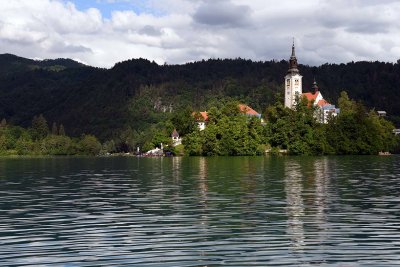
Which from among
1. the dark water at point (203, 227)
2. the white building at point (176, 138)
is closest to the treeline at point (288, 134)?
the white building at point (176, 138)

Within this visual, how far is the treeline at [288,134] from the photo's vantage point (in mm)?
168500

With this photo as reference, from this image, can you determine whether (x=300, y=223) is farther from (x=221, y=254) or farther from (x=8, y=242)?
(x=8, y=242)

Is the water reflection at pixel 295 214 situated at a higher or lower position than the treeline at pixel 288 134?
lower

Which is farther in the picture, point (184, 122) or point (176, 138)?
point (176, 138)

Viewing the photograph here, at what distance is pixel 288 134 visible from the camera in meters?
172

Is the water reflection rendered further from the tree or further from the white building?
the white building

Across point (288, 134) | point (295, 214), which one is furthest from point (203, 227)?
point (288, 134)

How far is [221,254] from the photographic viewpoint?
22.3 metres

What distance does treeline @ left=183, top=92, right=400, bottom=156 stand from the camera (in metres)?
168

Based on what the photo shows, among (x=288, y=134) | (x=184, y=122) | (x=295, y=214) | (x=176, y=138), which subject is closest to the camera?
(x=295, y=214)

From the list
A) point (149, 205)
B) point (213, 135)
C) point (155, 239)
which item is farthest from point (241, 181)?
point (213, 135)

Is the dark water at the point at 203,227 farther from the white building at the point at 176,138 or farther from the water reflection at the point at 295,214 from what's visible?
the white building at the point at 176,138

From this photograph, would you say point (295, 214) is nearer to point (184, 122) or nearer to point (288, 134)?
point (288, 134)

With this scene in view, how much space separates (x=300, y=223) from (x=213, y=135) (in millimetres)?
138391
